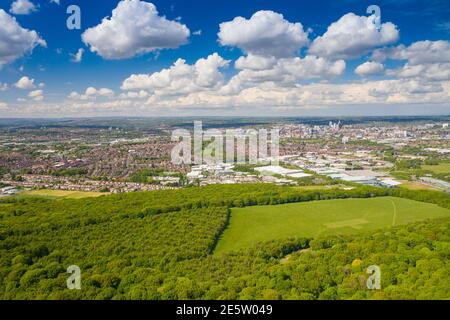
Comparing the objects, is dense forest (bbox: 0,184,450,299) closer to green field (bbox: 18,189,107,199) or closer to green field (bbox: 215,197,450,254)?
green field (bbox: 215,197,450,254)

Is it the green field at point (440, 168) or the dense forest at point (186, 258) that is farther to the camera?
the green field at point (440, 168)

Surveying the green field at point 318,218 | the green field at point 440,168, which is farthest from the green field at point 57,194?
the green field at point 440,168

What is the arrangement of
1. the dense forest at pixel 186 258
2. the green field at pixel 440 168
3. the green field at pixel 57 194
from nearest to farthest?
the dense forest at pixel 186 258
the green field at pixel 57 194
the green field at pixel 440 168

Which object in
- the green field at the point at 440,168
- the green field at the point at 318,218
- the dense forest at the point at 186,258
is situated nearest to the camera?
the dense forest at the point at 186,258

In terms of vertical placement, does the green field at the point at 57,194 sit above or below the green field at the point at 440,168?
below

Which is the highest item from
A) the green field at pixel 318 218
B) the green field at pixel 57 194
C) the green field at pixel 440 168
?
the green field at pixel 440 168

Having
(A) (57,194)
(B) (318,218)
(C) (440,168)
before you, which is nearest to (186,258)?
(B) (318,218)

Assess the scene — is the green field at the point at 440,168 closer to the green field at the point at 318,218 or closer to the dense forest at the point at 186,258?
the green field at the point at 318,218
